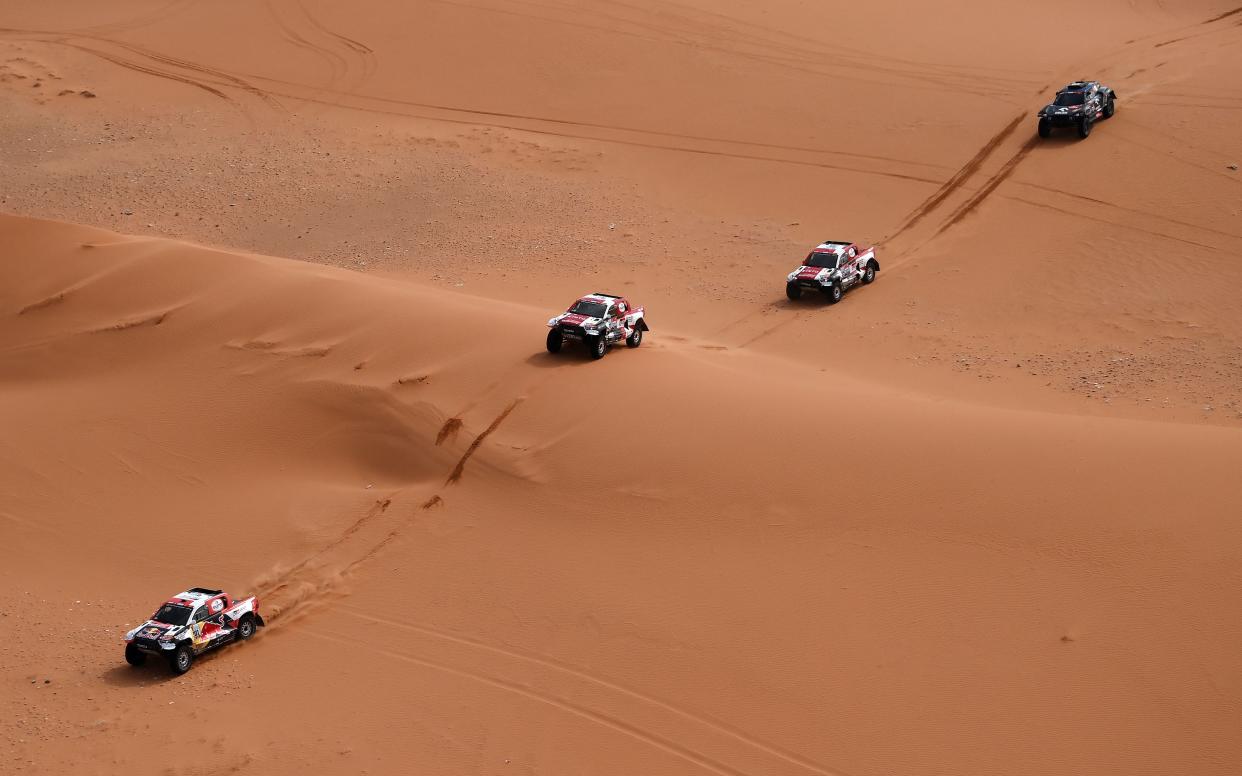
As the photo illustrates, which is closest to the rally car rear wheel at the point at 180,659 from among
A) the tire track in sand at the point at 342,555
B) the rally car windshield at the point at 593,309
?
the tire track in sand at the point at 342,555

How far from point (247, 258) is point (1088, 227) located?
1856 centimetres

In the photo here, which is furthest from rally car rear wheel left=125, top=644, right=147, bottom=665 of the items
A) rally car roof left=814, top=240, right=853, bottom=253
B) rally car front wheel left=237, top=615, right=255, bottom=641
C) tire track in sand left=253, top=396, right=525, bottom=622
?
rally car roof left=814, top=240, right=853, bottom=253

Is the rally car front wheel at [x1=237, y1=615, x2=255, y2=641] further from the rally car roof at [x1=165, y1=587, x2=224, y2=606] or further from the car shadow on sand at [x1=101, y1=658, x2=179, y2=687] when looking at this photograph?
the car shadow on sand at [x1=101, y1=658, x2=179, y2=687]

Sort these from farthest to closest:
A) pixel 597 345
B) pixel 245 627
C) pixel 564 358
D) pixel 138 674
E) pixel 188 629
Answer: pixel 564 358, pixel 597 345, pixel 245 627, pixel 138 674, pixel 188 629

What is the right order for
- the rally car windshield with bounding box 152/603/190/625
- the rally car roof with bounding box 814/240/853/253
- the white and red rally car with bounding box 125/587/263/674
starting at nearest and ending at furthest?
1. the white and red rally car with bounding box 125/587/263/674
2. the rally car windshield with bounding box 152/603/190/625
3. the rally car roof with bounding box 814/240/853/253

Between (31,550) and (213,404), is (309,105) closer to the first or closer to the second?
(213,404)

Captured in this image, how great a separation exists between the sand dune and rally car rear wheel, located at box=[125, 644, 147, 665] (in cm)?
34

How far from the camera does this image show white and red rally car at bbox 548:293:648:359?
21.4 m

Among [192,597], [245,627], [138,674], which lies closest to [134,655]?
[138,674]

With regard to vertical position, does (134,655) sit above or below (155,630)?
below

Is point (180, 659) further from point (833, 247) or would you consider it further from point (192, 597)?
point (833, 247)

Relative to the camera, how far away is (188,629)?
1600 centimetres

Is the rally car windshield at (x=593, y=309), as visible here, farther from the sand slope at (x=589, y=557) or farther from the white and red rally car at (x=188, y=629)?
the white and red rally car at (x=188, y=629)

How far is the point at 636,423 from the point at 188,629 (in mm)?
7044
